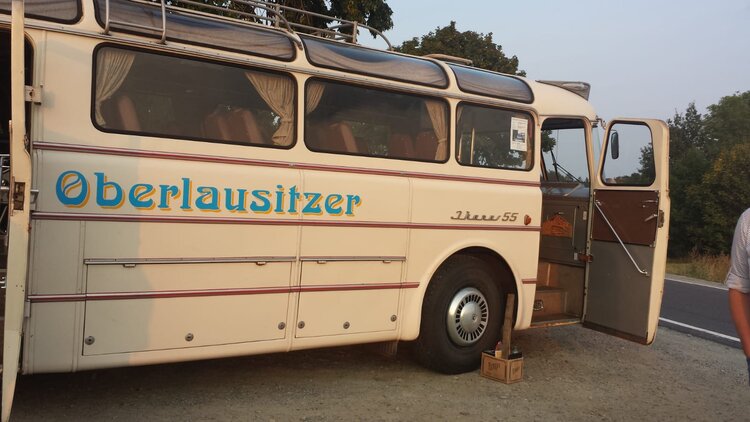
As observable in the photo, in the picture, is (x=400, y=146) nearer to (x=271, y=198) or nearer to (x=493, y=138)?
(x=493, y=138)

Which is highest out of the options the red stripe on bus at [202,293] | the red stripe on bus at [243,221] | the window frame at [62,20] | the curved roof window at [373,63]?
the curved roof window at [373,63]

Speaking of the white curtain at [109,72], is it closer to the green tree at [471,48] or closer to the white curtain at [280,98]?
the white curtain at [280,98]

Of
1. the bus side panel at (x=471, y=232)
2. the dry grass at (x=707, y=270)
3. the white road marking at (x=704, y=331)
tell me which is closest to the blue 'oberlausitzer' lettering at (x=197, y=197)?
the bus side panel at (x=471, y=232)

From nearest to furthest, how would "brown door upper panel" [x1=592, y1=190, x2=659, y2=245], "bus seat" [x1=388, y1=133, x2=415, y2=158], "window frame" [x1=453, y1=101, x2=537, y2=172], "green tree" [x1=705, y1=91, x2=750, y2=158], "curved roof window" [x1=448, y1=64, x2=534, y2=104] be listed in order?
"bus seat" [x1=388, y1=133, x2=415, y2=158]
"window frame" [x1=453, y1=101, x2=537, y2=172]
"curved roof window" [x1=448, y1=64, x2=534, y2=104]
"brown door upper panel" [x1=592, y1=190, x2=659, y2=245]
"green tree" [x1=705, y1=91, x2=750, y2=158]

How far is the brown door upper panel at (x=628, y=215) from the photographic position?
251 inches

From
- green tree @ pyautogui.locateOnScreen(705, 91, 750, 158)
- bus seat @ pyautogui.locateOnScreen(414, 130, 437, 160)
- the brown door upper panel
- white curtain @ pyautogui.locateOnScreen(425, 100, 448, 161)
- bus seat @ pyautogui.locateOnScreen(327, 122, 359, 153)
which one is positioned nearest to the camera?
bus seat @ pyautogui.locateOnScreen(327, 122, 359, 153)

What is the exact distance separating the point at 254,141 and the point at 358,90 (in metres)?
1.09

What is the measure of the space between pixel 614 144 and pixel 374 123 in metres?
2.86

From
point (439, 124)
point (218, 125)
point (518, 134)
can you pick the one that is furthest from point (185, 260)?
point (518, 134)

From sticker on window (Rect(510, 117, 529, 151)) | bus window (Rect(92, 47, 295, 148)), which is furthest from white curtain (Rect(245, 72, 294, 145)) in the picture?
sticker on window (Rect(510, 117, 529, 151))

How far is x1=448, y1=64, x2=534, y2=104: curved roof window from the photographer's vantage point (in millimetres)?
6094

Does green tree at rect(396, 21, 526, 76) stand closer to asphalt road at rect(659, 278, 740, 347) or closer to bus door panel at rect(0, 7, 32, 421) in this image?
asphalt road at rect(659, 278, 740, 347)

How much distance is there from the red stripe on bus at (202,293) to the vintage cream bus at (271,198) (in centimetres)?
1

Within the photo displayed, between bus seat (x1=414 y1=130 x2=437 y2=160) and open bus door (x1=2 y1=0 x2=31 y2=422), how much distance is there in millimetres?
3179
